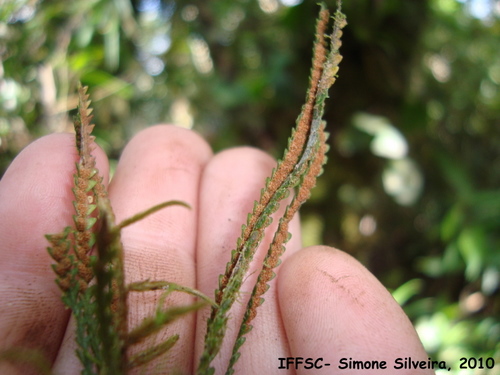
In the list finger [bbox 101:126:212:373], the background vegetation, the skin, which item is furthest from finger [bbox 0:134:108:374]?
the background vegetation

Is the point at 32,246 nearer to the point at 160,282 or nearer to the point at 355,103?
the point at 160,282

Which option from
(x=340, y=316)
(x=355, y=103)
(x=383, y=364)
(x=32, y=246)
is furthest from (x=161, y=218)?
(x=355, y=103)

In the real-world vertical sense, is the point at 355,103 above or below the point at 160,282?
above

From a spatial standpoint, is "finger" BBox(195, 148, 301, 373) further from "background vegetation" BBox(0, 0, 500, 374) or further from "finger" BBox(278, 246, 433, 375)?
"background vegetation" BBox(0, 0, 500, 374)

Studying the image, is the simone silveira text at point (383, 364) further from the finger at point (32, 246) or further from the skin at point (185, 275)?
the finger at point (32, 246)

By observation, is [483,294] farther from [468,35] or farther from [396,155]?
[468,35]
